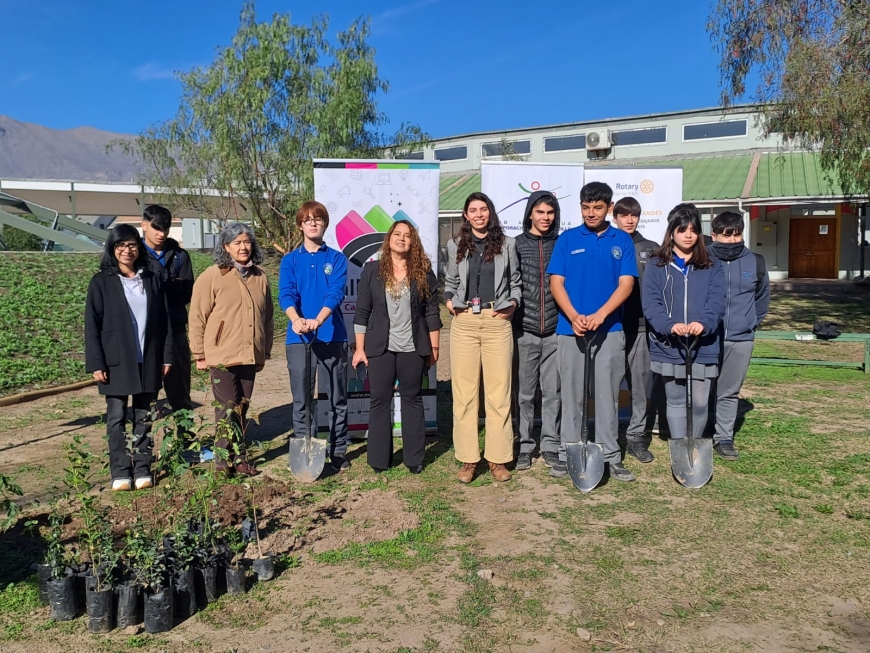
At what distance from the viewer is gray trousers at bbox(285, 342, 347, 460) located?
563 centimetres

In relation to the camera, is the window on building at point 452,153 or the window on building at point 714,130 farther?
the window on building at point 452,153

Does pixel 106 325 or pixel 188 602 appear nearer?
pixel 188 602

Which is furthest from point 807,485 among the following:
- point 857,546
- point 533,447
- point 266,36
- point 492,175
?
point 266,36

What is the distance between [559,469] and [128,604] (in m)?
3.12

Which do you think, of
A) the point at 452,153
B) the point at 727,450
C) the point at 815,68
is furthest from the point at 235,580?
the point at 452,153

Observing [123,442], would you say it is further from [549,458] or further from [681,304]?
[681,304]

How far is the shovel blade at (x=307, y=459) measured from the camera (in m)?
5.30

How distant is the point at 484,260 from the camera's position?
518cm

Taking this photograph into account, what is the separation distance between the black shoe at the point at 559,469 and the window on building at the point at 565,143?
25.8 metres

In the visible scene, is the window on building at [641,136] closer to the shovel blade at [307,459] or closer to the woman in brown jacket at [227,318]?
the woman in brown jacket at [227,318]

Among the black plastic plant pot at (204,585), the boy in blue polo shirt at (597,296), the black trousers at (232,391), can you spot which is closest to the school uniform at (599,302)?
the boy in blue polo shirt at (597,296)

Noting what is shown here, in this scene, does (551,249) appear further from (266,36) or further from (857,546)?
(266,36)

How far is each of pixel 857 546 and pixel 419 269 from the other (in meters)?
3.23

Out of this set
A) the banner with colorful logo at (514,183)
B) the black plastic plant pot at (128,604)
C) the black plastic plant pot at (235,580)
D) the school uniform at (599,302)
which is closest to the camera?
the black plastic plant pot at (128,604)
